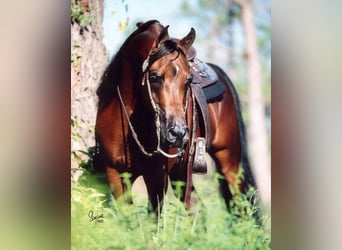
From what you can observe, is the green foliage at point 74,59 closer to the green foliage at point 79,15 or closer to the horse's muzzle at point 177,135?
the green foliage at point 79,15

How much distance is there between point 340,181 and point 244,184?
1.34 feet

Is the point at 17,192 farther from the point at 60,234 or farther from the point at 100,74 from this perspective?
the point at 100,74

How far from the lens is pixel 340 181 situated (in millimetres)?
A: 2445

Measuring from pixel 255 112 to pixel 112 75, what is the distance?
2.07 feet

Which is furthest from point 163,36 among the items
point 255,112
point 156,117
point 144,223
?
point 144,223

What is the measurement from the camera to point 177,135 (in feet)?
7.70

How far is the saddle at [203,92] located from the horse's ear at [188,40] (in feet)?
0.16

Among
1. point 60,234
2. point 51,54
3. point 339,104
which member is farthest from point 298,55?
point 60,234

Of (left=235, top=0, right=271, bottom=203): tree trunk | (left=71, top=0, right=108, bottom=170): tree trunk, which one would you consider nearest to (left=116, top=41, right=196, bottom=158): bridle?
(left=71, top=0, right=108, bottom=170): tree trunk

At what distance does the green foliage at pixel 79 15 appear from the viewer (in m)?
2.36

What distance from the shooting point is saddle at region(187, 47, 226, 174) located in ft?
7.99

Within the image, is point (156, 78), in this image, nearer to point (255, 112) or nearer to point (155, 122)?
point (155, 122)
